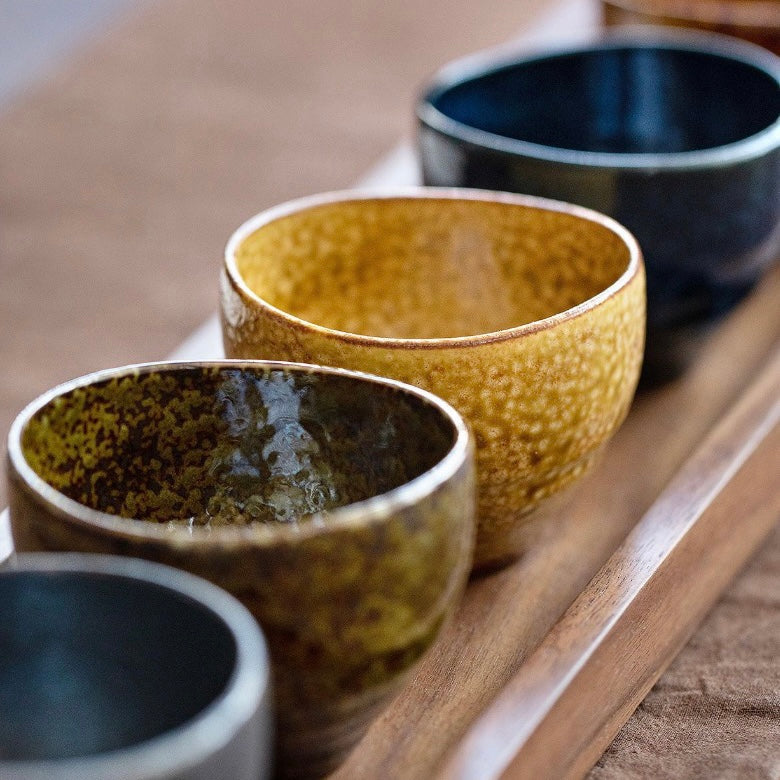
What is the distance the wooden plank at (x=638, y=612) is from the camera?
0.38 metres

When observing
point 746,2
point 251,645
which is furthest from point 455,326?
point 746,2

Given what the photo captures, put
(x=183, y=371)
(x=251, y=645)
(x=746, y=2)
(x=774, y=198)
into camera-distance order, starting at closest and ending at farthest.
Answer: (x=251, y=645) → (x=183, y=371) → (x=774, y=198) → (x=746, y=2)

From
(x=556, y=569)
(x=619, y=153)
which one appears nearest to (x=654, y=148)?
(x=619, y=153)

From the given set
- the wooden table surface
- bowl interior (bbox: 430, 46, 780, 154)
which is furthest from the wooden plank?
bowl interior (bbox: 430, 46, 780, 154)

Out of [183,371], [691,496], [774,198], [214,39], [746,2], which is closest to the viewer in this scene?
[183,371]

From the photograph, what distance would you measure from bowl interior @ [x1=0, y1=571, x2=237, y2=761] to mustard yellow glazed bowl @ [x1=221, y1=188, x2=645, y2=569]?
135mm

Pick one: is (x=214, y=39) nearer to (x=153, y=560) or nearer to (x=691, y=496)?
(x=691, y=496)

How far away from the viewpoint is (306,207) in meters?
0.55

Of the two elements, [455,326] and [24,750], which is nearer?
[24,750]

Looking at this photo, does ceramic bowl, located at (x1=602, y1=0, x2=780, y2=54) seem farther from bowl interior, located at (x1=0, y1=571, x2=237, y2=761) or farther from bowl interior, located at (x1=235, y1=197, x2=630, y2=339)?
bowl interior, located at (x1=0, y1=571, x2=237, y2=761)

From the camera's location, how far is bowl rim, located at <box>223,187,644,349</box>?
0.42m

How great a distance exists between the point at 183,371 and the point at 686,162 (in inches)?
10.6

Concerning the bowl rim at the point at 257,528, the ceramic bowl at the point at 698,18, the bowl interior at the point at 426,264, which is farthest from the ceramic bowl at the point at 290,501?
the ceramic bowl at the point at 698,18

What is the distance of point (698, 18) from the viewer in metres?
0.85
